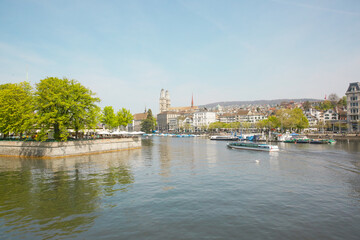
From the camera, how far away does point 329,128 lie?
449ft

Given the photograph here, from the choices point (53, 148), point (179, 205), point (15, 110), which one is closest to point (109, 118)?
point (15, 110)

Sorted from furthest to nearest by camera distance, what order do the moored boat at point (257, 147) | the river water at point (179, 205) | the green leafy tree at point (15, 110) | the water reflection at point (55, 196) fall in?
the moored boat at point (257, 147) → the green leafy tree at point (15, 110) → the water reflection at point (55, 196) → the river water at point (179, 205)

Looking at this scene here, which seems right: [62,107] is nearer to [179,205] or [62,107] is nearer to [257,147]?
[179,205]

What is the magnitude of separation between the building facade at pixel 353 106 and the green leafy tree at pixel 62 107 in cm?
10945

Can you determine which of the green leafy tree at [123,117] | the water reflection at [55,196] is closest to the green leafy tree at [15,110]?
the water reflection at [55,196]

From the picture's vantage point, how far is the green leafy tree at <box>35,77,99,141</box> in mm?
43500

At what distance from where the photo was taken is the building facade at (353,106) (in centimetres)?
10600

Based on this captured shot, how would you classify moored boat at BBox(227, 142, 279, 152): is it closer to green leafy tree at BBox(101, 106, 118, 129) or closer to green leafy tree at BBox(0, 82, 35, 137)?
green leafy tree at BBox(101, 106, 118, 129)

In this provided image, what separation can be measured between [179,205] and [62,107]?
1421 inches

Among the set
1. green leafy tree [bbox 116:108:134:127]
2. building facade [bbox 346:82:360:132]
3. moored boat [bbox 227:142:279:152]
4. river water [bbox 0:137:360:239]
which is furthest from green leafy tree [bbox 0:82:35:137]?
building facade [bbox 346:82:360:132]

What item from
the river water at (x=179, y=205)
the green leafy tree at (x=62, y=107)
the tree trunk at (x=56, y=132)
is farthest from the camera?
the tree trunk at (x=56, y=132)

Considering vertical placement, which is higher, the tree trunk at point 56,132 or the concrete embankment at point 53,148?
the tree trunk at point 56,132

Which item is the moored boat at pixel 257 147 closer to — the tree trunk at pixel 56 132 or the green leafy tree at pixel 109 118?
the green leafy tree at pixel 109 118

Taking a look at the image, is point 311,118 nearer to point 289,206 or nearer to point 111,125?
point 111,125
